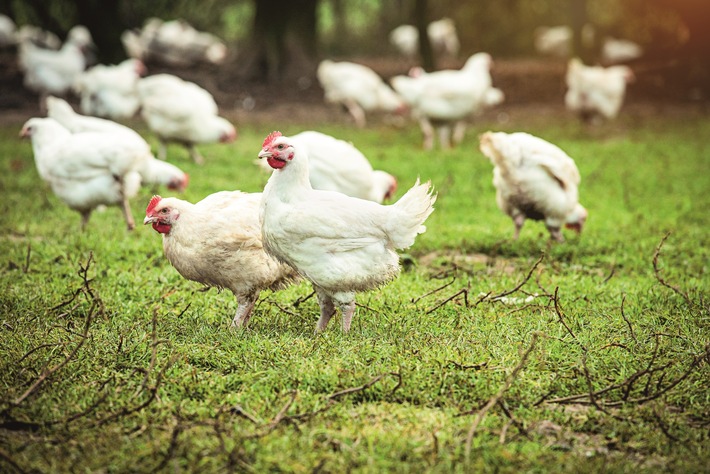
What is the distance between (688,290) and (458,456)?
9.92ft

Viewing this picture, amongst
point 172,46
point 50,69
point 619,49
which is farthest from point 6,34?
point 619,49

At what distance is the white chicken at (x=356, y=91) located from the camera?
1498 centimetres

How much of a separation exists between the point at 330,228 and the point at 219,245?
0.65 metres

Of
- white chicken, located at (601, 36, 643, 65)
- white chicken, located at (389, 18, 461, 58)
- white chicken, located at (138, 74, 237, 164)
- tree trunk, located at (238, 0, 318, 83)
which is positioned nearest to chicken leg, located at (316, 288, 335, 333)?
white chicken, located at (138, 74, 237, 164)

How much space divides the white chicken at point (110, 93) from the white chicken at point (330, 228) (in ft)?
31.2

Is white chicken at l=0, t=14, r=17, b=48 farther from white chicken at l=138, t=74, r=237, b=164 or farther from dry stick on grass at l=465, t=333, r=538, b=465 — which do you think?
dry stick on grass at l=465, t=333, r=538, b=465

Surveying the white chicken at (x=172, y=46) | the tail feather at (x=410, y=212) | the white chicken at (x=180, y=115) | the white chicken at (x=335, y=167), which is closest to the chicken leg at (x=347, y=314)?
the tail feather at (x=410, y=212)

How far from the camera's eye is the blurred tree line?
17.3 meters

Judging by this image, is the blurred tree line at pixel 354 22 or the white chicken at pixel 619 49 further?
the white chicken at pixel 619 49

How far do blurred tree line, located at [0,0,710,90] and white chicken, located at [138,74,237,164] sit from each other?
20.9ft

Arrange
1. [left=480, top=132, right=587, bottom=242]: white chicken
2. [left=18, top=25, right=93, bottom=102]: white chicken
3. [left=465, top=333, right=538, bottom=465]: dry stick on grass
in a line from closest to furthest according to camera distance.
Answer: [left=465, top=333, right=538, bottom=465]: dry stick on grass
[left=480, top=132, right=587, bottom=242]: white chicken
[left=18, top=25, right=93, bottom=102]: white chicken

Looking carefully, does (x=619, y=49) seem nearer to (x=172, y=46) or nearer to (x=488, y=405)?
(x=172, y=46)

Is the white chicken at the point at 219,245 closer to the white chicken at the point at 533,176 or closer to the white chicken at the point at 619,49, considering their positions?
the white chicken at the point at 533,176

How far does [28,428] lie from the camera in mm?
3531
